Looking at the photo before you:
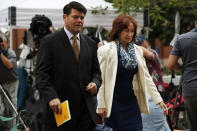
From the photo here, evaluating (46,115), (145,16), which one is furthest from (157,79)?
(145,16)

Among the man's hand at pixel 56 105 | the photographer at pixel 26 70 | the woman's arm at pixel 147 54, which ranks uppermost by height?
the woman's arm at pixel 147 54

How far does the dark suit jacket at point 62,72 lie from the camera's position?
3732mm

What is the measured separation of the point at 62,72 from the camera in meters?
3.79

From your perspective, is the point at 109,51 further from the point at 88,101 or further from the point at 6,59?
the point at 6,59

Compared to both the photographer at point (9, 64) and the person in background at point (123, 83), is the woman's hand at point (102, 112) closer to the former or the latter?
the person in background at point (123, 83)

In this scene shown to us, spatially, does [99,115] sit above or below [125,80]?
below

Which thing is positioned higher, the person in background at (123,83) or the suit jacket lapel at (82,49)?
the suit jacket lapel at (82,49)

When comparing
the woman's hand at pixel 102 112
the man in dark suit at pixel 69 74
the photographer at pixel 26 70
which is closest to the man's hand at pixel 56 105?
the man in dark suit at pixel 69 74

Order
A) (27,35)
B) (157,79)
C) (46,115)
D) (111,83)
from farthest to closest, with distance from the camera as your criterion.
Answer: (27,35) < (157,79) < (111,83) < (46,115)

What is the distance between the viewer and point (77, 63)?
3857 mm

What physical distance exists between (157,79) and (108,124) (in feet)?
4.65

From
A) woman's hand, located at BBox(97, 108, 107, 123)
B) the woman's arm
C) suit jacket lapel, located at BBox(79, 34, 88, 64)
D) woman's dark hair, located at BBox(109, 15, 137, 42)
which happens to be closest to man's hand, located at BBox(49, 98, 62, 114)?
suit jacket lapel, located at BBox(79, 34, 88, 64)

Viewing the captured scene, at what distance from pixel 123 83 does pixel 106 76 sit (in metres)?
0.22

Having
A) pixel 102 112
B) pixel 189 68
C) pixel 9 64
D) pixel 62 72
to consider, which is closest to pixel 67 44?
pixel 62 72
